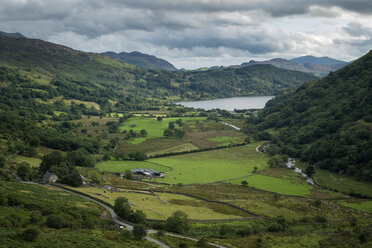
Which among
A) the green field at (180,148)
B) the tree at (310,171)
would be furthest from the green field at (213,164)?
the tree at (310,171)

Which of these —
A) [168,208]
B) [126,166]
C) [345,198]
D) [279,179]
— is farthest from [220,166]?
[168,208]

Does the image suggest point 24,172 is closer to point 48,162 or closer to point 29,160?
point 48,162

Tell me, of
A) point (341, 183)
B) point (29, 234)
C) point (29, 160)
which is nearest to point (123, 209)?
point (29, 234)

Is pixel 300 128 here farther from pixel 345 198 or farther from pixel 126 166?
pixel 126 166

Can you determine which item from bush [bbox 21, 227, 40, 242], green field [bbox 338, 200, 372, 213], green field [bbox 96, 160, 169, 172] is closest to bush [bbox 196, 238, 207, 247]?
bush [bbox 21, 227, 40, 242]

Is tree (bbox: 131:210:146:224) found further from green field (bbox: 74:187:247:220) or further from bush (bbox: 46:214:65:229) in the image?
bush (bbox: 46:214:65:229)
